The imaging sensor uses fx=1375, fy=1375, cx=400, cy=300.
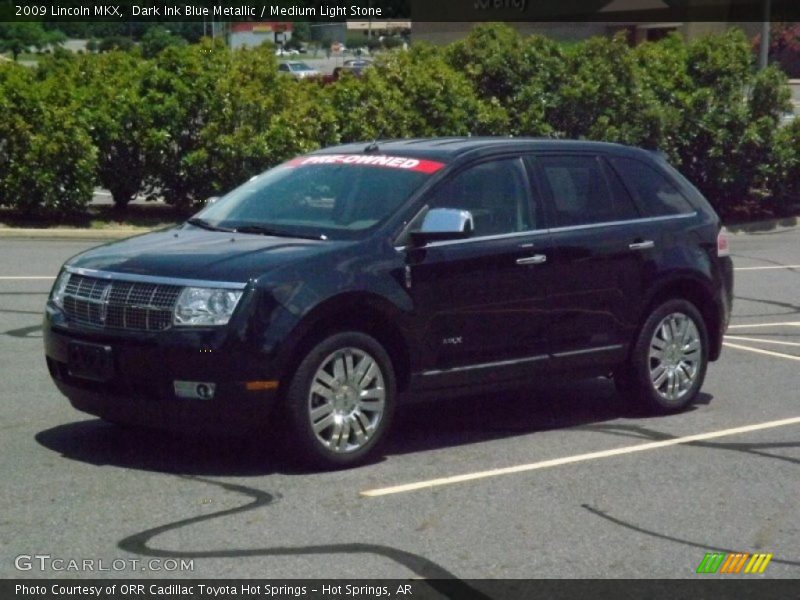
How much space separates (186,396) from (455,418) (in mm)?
2552

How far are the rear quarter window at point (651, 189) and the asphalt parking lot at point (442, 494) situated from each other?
4.65ft

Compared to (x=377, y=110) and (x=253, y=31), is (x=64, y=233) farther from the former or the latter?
(x=253, y=31)

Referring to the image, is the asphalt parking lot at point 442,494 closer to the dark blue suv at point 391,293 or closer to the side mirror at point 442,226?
the dark blue suv at point 391,293

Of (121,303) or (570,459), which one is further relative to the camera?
(570,459)

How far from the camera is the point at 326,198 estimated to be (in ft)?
27.3

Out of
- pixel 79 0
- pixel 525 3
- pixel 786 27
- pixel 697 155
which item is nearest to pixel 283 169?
pixel 697 155

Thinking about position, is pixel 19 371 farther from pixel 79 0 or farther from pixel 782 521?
pixel 79 0

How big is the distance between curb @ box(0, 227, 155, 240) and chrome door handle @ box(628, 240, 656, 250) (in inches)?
464

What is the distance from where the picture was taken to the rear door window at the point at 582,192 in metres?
8.78

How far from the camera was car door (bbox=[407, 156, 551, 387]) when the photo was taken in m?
7.96

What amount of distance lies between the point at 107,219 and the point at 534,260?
13839 mm

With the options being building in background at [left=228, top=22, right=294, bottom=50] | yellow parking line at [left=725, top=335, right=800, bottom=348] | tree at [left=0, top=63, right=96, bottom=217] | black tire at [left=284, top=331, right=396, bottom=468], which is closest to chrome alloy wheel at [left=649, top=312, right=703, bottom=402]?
black tire at [left=284, top=331, right=396, bottom=468]

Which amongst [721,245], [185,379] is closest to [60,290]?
[185,379]

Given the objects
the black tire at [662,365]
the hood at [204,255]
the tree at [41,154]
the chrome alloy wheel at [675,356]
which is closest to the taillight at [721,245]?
the black tire at [662,365]
